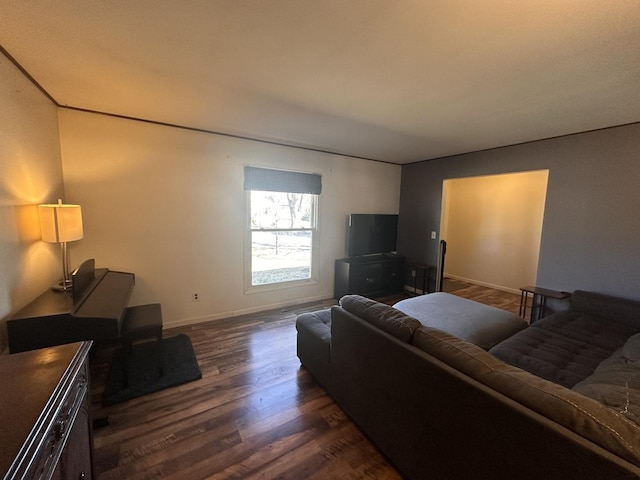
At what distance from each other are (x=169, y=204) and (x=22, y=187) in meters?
1.31

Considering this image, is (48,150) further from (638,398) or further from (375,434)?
(638,398)

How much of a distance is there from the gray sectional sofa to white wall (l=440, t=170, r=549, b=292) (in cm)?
276

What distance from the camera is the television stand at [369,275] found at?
430cm

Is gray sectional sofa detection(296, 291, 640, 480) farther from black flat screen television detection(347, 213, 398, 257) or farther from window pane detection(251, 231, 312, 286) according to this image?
black flat screen television detection(347, 213, 398, 257)

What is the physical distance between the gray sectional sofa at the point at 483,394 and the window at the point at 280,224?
1.74 m

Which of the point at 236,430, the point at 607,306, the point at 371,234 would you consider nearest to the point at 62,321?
the point at 236,430

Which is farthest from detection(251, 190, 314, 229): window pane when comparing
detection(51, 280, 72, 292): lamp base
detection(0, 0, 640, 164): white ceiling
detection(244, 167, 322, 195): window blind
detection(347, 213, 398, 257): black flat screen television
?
detection(51, 280, 72, 292): lamp base

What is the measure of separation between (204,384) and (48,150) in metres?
2.45

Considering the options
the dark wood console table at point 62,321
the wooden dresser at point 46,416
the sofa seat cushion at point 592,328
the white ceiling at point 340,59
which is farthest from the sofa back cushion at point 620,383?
the dark wood console table at point 62,321

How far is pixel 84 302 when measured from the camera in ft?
6.42

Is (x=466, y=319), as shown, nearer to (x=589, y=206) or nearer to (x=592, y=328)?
(x=592, y=328)

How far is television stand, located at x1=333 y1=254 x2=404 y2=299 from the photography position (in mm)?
4301

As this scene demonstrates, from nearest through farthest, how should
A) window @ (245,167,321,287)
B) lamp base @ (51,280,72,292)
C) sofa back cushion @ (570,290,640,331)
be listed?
lamp base @ (51,280,72,292)
sofa back cushion @ (570,290,640,331)
window @ (245,167,321,287)

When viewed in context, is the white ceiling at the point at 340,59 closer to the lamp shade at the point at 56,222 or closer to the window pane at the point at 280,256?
the lamp shade at the point at 56,222
